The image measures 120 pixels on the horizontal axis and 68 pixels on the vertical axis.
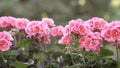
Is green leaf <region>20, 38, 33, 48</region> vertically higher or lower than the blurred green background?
lower

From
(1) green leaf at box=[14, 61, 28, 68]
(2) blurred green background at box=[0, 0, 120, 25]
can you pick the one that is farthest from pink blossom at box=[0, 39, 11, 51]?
(2) blurred green background at box=[0, 0, 120, 25]

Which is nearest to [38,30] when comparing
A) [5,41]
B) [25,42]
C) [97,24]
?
[25,42]

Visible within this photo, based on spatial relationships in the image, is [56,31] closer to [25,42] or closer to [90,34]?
[25,42]

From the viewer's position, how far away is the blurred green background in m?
8.52

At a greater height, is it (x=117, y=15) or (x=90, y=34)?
(x=117, y=15)

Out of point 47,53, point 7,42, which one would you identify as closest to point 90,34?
point 47,53

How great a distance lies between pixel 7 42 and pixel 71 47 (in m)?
0.34

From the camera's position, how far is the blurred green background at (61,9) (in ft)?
27.9

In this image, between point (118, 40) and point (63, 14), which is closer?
point (118, 40)

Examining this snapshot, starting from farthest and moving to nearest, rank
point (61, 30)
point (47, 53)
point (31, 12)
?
point (31, 12) < point (61, 30) < point (47, 53)

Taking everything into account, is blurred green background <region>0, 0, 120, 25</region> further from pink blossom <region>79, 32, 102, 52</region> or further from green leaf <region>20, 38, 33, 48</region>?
pink blossom <region>79, 32, 102, 52</region>

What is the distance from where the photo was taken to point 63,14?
29.3 ft

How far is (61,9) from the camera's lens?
887 cm

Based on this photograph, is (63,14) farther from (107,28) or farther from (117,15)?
(107,28)
